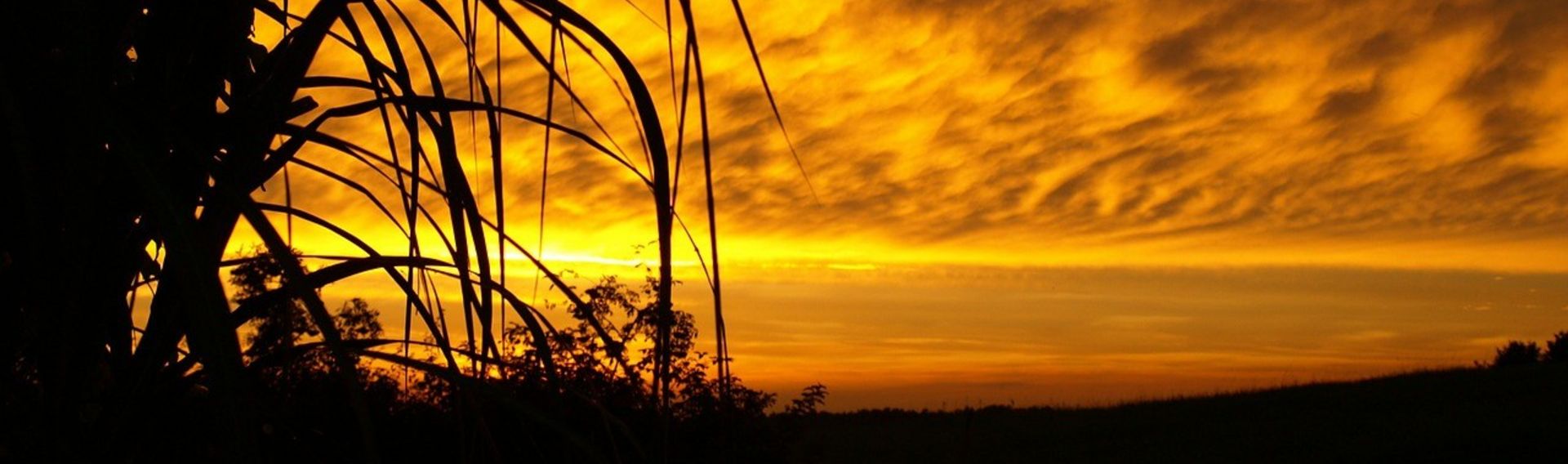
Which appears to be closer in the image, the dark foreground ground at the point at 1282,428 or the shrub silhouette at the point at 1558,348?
the dark foreground ground at the point at 1282,428

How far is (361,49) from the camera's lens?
4.66 feet

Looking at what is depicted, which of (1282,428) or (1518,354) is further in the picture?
(1518,354)

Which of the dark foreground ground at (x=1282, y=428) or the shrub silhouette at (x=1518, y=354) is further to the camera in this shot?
the shrub silhouette at (x=1518, y=354)

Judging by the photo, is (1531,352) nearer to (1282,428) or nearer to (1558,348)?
(1558,348)

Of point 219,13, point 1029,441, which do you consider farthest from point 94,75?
point 1029,441

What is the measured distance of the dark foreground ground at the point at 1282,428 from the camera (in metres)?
21.1

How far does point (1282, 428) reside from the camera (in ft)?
83.3

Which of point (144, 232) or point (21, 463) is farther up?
point (144, 232)

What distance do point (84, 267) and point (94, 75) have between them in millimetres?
366

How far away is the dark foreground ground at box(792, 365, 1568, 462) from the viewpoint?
21.1 metres

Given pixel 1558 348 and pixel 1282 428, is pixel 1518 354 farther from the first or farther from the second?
pixel 1282 428

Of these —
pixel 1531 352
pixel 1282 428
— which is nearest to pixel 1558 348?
pixel 1531 352

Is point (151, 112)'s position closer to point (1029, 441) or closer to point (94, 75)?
point (94, 75)

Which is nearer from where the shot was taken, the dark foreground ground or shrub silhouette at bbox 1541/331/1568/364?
the dark foreground ground
